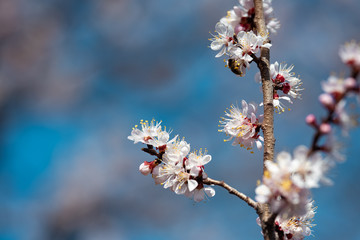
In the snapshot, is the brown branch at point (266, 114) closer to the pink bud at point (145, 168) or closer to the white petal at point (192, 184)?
the white petal at point (192, 184)

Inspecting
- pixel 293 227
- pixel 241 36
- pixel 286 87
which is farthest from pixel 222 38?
pixel 293 227

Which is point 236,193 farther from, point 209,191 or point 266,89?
point 266,89

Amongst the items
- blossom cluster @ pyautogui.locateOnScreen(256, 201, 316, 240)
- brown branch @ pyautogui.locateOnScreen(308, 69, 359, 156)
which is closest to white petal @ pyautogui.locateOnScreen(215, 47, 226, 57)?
blossom cluster @ pyautogui.locateOnScreen(256, 201, 316, 240)

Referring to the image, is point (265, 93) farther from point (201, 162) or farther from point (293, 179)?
point (293, 179)

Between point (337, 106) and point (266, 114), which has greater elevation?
point (266, 114)

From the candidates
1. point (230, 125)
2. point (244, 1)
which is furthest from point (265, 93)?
point (244, 1)

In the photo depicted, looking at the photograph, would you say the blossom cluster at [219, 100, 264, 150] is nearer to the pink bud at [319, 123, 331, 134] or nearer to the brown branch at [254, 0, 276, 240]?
the brown branch at [254, 0, 276, 240]

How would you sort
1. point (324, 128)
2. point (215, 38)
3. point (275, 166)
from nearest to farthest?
point (324, 128), point (275, 166), point (215, 38)
